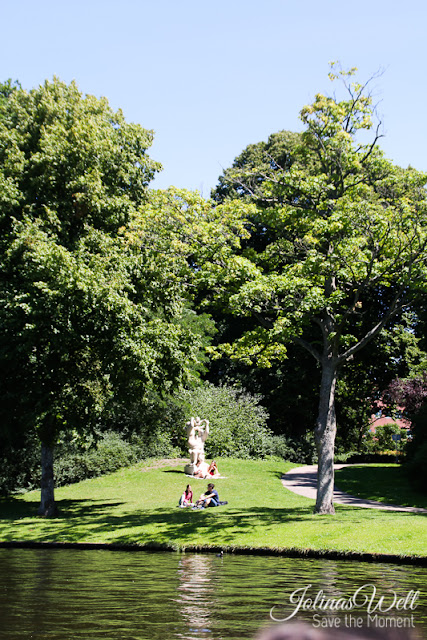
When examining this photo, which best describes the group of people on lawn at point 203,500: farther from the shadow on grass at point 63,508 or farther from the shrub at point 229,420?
the shrub at point 229,420

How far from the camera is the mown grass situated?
25.8 meters

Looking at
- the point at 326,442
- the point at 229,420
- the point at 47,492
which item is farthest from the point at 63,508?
the point at 229,420

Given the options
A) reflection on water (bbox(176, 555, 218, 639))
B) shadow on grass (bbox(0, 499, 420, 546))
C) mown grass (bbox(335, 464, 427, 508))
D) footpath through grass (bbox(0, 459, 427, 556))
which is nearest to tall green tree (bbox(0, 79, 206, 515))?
shadow on grass (bbox(0, 499, 420, 546))

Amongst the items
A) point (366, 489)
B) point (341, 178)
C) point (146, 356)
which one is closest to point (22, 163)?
point (146, 356)

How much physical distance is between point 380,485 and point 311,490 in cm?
389

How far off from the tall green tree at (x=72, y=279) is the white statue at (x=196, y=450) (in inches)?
347

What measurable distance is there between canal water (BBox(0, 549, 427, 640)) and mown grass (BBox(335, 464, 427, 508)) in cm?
1260

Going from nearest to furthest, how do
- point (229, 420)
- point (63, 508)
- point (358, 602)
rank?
point (358, 602) → point (63, 508) → point (229, 420)

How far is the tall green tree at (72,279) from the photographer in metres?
21.3

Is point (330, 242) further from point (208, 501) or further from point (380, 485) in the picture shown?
point (380, 485)

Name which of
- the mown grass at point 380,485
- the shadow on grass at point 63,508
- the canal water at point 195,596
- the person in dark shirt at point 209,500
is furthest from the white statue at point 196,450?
the canal water at point 195,596

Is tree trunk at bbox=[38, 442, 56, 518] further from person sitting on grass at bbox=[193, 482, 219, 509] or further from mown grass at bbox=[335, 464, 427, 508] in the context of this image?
mown grass at bbox=[335, 464, 427, 508]

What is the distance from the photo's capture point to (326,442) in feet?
66.6

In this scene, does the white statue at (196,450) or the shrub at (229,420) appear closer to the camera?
the white statue at (196,450)
